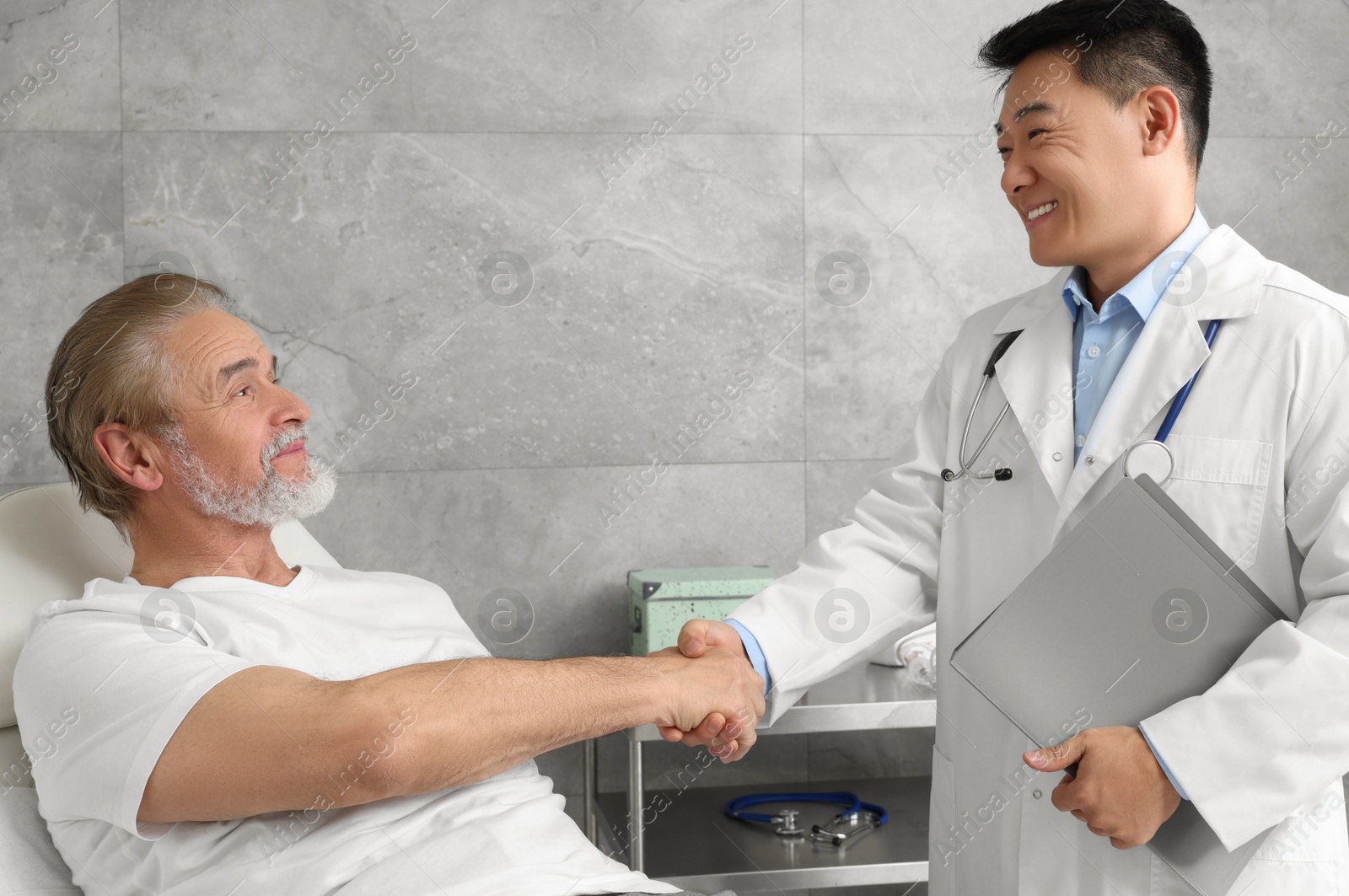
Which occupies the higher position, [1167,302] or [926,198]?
[926,198]

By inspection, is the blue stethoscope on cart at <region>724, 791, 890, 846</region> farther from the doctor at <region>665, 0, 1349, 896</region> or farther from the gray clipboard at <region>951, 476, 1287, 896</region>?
the gray clipboard at <region>951, 476, 1287, 896</region>

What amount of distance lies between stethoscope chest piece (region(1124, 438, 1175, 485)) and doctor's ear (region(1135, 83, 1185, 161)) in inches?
15.3

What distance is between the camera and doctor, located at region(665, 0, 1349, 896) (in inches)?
46.4

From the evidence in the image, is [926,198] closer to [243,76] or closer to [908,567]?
[908,567]

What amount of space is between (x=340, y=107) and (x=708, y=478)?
3.72ft

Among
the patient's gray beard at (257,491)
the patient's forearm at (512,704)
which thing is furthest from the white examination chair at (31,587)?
the patient's forearm at (512,704)

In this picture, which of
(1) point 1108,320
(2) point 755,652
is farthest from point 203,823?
(1) point 1108,320

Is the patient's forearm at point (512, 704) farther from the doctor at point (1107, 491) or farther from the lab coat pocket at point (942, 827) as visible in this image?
the lab coat pocket at point (942, 827)

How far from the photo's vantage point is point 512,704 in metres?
1.31

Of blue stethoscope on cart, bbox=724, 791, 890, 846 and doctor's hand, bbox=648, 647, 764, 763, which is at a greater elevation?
doctor's hand, bbox=648, 647, 764, 763

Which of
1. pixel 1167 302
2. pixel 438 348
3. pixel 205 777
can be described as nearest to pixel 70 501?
pixel 205 777

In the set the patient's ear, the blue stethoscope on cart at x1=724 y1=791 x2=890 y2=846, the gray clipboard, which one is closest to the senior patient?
the patient's ear

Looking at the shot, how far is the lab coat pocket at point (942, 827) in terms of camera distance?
1546mm

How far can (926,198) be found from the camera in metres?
2.54
